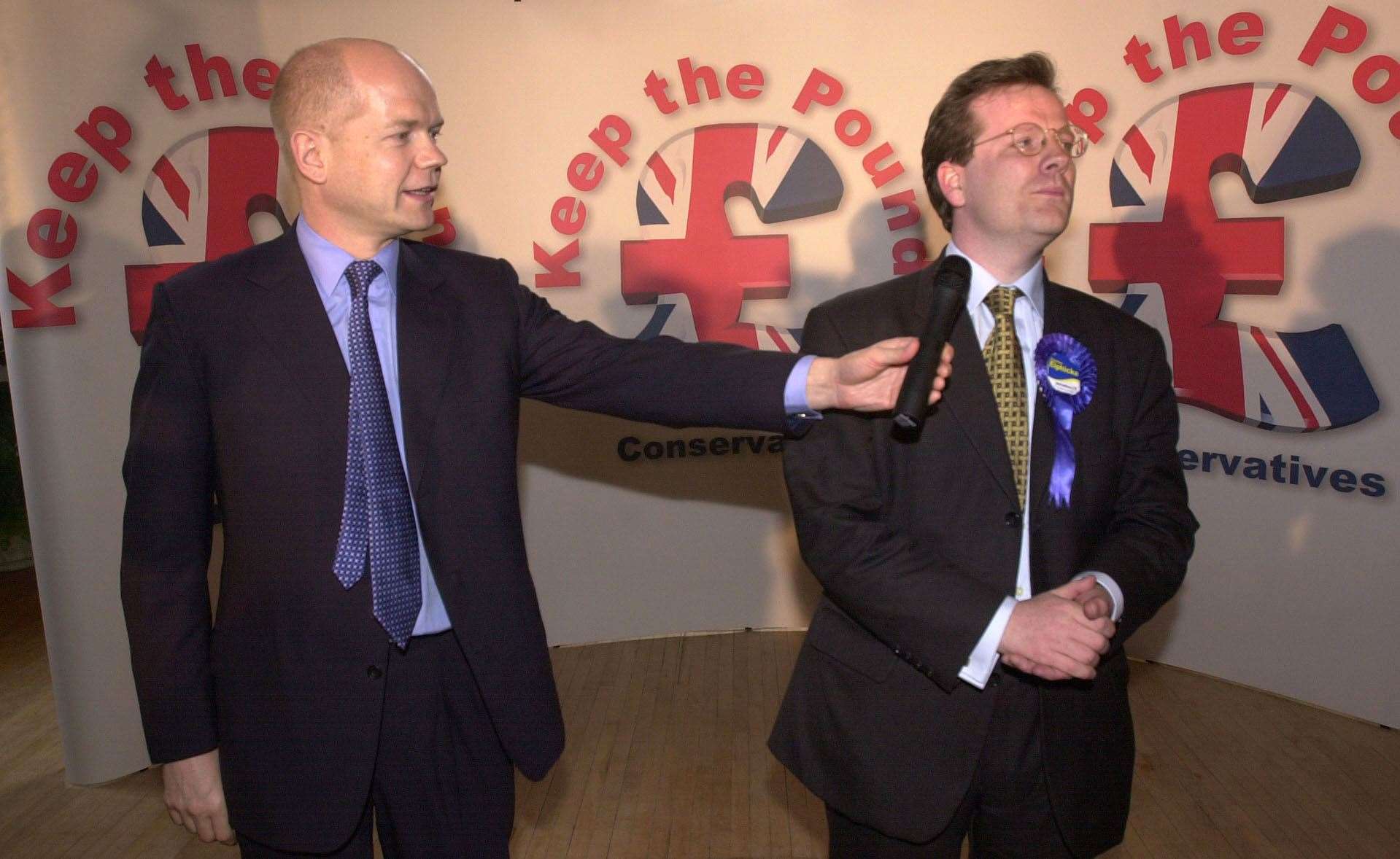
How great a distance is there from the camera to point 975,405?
1866 millimetres

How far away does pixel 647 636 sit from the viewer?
16.6 feet

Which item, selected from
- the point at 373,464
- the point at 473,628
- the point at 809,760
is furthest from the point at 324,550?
the point at 809,760

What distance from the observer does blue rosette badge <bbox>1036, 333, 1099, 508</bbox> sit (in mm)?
1876

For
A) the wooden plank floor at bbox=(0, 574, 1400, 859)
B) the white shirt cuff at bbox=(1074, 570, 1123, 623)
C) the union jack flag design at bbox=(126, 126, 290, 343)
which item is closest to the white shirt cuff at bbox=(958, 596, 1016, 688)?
the white shirt cuff at bbox=(1074, 570, 1123, 623)

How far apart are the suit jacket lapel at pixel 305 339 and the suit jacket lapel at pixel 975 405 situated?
0.95 m

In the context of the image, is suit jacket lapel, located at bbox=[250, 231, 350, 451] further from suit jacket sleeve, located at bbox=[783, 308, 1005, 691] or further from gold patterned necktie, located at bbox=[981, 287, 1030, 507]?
gold patterned necktie, located at bbox=[981, 287, 1030, 507]

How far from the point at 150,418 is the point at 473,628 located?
1.99 ft

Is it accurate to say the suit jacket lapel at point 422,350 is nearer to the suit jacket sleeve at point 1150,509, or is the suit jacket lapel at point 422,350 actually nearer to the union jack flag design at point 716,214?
the suit jacket sleeve at point 1150,509

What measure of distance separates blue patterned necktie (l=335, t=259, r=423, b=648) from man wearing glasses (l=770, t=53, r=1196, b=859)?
665mm

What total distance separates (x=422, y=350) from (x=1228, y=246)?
331cm

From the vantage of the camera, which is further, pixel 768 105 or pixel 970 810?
pixel 768 105

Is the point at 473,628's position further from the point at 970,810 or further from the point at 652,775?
the point at 652,775

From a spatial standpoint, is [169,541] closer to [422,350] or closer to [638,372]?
[422,350]

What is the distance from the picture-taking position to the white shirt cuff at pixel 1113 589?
5.96 ft
